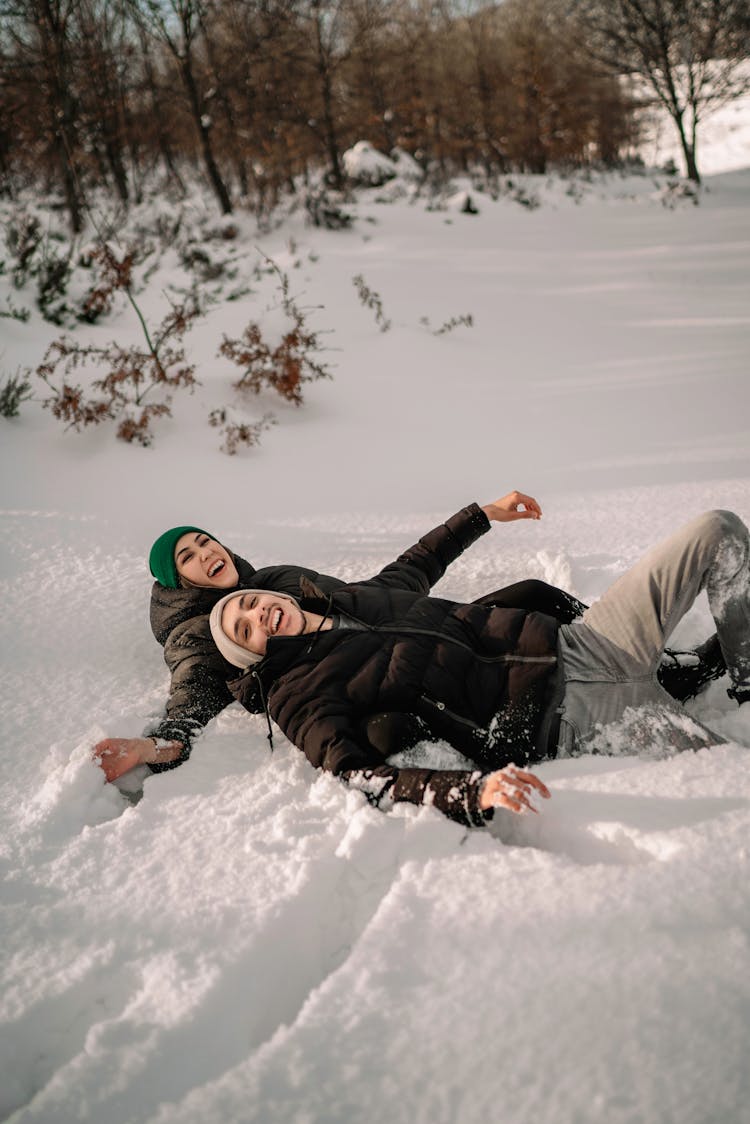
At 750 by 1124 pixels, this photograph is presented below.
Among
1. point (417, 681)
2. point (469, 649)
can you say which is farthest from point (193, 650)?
point (469, 649)

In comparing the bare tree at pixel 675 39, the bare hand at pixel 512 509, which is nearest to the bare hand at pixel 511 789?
the bare hand at pixel 512 509

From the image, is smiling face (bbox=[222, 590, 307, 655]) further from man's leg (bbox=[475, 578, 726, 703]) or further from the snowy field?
man's leg (bbox=[475, 578, 726, 703])

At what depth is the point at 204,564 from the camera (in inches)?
105

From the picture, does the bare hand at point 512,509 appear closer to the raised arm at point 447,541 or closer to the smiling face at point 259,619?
the raised arm at point 447,541

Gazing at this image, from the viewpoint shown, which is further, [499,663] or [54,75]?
[54,75]

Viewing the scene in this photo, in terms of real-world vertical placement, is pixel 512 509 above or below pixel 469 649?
above

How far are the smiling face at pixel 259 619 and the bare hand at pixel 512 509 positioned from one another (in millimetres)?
951

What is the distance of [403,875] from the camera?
167 centimetres

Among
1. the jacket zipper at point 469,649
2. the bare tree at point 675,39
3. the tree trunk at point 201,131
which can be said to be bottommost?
the jacket zipper at point 469,649

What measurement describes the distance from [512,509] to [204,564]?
120 cm

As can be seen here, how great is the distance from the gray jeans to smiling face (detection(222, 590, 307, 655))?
82cm

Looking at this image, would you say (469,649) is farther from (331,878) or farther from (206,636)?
(206,636)

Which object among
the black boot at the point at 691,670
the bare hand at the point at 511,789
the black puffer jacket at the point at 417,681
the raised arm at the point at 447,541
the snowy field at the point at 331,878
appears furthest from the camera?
the raised arm at the point at 447,541

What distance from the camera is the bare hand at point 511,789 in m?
1.58
